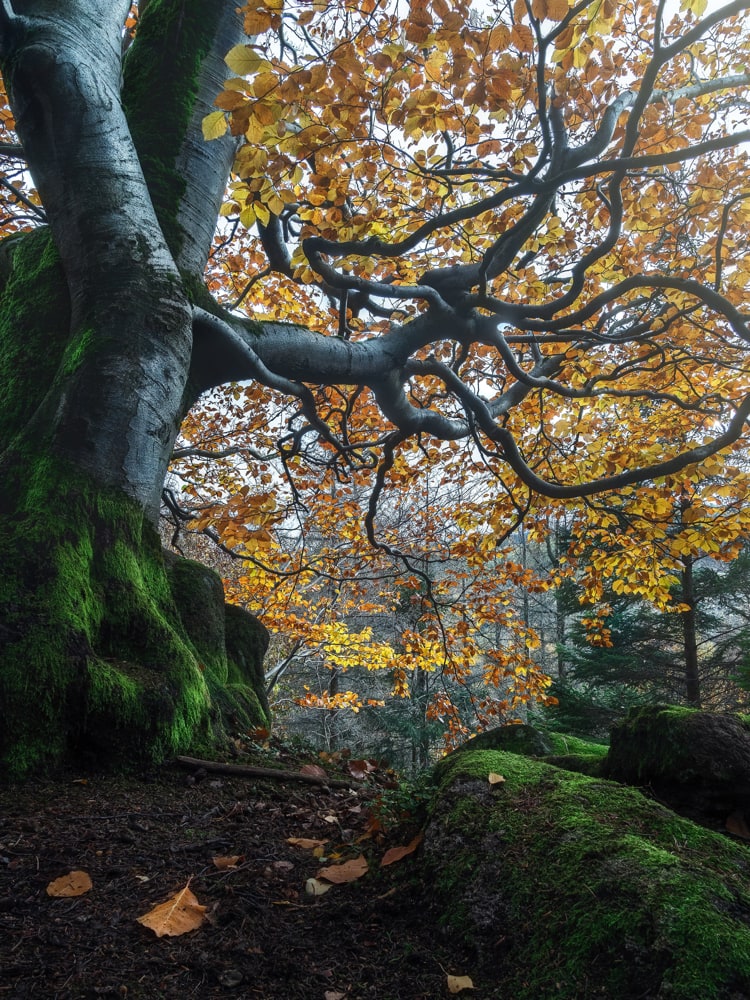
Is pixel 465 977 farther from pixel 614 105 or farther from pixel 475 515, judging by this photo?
pixel 475 515

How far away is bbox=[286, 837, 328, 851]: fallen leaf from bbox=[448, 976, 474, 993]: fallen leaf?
95 centimetres

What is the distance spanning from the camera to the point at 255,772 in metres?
2.94

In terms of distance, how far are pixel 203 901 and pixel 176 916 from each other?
15 centimetres

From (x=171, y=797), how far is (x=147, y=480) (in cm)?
170

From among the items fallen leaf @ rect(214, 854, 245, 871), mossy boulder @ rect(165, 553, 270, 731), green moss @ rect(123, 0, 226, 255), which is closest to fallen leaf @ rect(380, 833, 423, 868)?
fallen leaf @ rect(214, 854, 245, 871)

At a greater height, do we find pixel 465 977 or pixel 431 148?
pixel 431 148

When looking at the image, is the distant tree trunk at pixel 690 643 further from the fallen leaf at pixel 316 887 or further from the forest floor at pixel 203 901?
the fallen leaf at pixel 316 887

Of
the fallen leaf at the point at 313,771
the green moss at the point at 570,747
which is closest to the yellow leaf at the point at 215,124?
the fallen leaf at the point at 313,771

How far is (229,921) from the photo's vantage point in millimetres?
1713

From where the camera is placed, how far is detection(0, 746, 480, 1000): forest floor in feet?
4.75

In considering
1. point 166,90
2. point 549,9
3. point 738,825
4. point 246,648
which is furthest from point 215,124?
point 246,648

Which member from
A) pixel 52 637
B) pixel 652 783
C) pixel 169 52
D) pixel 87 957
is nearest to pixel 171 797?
pixel 52 637

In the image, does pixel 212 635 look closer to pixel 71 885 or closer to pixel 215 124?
pixel 71 885

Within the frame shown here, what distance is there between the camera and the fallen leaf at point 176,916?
160 centimetres
